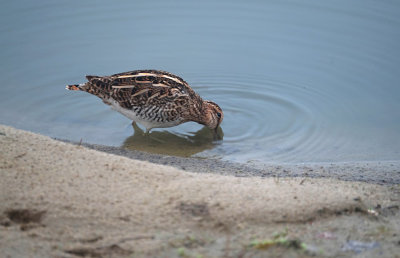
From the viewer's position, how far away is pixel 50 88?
385 inches

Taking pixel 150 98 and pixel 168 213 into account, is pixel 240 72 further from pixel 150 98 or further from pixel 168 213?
pixel 168 213

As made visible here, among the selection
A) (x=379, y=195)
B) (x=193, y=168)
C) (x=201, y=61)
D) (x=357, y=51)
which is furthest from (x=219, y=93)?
(x=379, y=195)

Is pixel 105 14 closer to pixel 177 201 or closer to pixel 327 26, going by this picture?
pixel 327 26

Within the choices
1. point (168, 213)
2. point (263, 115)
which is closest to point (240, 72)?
point (263, 115)

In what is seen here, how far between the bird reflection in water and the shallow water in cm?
2

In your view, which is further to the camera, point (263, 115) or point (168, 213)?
point (263, 115)

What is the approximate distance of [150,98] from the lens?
338 inches

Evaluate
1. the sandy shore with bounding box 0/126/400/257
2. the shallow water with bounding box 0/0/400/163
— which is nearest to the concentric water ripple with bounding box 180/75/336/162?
the shallow water with bounding box 0/0/400/163

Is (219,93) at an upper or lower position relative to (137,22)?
lower

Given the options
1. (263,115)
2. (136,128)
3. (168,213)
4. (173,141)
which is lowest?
(168,213)

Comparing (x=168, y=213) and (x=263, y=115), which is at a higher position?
(x=263, y=115)

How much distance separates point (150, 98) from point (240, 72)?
2.49 metres

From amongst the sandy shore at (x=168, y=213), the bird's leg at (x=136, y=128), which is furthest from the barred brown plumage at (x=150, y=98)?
the sandy shore at (x=168, y=213)

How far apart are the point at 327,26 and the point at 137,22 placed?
4.32 meters
